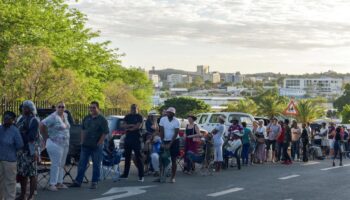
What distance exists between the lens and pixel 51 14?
40.3 meters

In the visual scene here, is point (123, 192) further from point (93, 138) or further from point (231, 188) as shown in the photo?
point (231, 188)

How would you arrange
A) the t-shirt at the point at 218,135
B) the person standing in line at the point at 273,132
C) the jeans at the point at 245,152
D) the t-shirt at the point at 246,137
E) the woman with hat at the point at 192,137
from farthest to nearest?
1. the person standing in line at the point at 273,132
2. the jeans at the point at 245,152
3. the t-shirt at the point at 246,137
4. the t-shirt at the point at 218,135
5. the woman with hat at the point at 192,137

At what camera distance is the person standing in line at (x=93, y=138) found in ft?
48.2

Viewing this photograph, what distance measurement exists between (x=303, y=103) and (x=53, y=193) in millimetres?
55325

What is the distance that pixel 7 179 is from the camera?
438 inches

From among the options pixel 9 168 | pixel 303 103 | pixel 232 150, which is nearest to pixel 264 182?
pixel 232 150

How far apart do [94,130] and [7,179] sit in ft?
12.4

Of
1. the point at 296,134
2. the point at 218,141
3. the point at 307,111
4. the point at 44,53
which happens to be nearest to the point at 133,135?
the point at 218,141

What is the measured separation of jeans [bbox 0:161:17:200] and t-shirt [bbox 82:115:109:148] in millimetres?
3609


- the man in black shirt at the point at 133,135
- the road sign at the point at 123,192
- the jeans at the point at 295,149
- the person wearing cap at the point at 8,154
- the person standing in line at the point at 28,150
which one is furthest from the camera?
the jeans at the point at 295,149

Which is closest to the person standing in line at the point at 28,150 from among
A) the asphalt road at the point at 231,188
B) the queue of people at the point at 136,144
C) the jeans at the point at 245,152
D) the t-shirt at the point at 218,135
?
the queue of people at the point at 136,144

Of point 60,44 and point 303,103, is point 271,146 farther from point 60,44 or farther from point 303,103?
point 303,103

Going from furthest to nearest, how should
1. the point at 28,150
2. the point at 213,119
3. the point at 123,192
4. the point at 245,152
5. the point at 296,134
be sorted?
1. the point at 213,119
2. the point at 296,134
3. the point at 245,152
4. the point at 123,192
5. the point at 28,150

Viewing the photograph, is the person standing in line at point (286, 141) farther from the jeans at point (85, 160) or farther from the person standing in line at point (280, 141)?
the jeans at point (85, 160)
